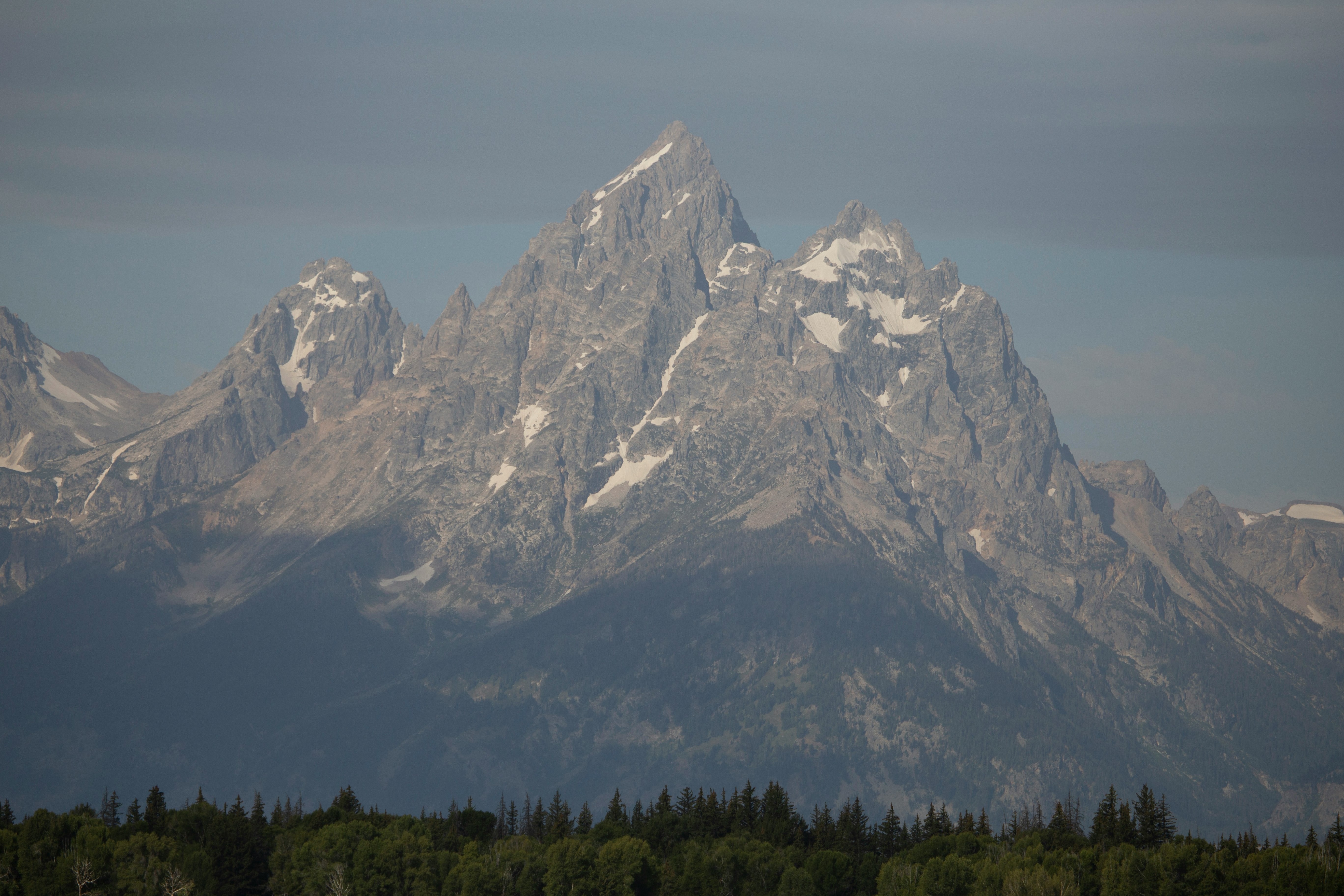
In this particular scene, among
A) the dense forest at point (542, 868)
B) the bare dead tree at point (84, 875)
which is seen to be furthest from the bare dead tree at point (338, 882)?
the bare dead tree at point (84, 875)

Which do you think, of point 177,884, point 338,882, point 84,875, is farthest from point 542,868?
point 84,875

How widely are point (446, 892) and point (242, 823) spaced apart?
27635mm

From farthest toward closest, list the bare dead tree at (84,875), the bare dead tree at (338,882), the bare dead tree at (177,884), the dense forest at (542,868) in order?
the bare dead tree at (338,882) < the bare dead tree at (84,875) < the bare dead tree at (177,884) < the dense forest at (542,868)

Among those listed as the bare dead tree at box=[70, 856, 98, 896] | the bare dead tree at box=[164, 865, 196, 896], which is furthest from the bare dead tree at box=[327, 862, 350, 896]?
the bare dead tree at box=[70, 856, 98, 896]

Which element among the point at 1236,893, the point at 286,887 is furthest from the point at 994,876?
the point at 286,887

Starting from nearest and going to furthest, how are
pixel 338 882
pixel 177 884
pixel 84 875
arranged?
pixel 84 875 → pixel 177 884 → pixel 338 882

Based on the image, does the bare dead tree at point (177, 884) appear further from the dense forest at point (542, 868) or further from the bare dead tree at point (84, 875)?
the bare dead tree at point (84, 875)

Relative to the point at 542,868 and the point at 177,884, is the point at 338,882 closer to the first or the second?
the point at 177,884

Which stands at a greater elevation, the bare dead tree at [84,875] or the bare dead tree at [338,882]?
the bare dead tree at [84,875]

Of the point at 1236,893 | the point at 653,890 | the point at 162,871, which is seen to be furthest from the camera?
the point at 653,890

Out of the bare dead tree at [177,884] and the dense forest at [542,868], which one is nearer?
the dense forest at [542,868]

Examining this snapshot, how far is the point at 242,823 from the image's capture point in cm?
19600

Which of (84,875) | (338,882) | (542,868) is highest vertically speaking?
(84,875)

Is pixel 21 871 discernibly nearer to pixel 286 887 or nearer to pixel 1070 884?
pixel 286 887
